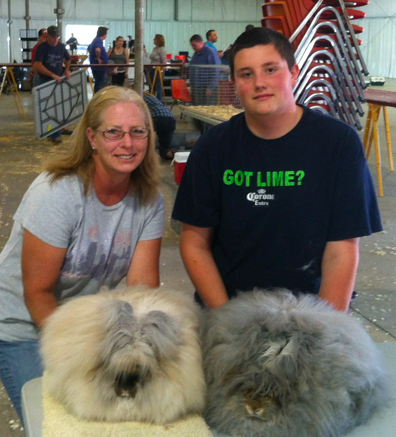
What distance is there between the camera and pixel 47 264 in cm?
152

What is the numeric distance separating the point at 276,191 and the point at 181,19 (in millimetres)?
24092

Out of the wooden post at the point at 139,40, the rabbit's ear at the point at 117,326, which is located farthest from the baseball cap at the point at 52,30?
the rabbit's ear at the point at 117,326

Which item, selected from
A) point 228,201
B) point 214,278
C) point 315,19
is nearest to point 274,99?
point 228,201

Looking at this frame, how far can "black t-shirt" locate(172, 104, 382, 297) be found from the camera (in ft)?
5.11

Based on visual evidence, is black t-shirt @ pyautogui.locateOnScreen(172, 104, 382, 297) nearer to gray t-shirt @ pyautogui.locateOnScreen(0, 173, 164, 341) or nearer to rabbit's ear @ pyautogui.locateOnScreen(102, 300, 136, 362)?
gray t-shirt @ pyautogui.locateOnScreen(0, 173, 164, 341)

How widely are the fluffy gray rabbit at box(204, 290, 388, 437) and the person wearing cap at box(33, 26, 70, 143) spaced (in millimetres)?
7390

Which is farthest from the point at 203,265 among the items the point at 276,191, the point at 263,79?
the point at 263,79

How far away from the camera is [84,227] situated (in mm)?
1563

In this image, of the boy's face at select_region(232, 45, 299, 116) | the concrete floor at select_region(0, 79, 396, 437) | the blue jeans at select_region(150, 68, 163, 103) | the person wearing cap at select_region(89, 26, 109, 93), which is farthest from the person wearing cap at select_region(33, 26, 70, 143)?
the boy's face at select_region(232, 45, 299, 116)

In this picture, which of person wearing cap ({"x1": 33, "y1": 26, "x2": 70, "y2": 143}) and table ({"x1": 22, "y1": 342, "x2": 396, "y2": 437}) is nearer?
table ({"x1": 22, "y1": 342, "x2": 396, "y2": 437})

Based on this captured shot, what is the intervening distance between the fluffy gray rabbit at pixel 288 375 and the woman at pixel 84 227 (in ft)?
1.96

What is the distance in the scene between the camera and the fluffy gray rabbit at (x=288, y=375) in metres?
0.96

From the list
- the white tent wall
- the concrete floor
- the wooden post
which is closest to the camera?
the concrete floor

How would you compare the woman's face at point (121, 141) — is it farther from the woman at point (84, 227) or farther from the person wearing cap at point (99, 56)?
the person wearing cap at point (99, 56)
